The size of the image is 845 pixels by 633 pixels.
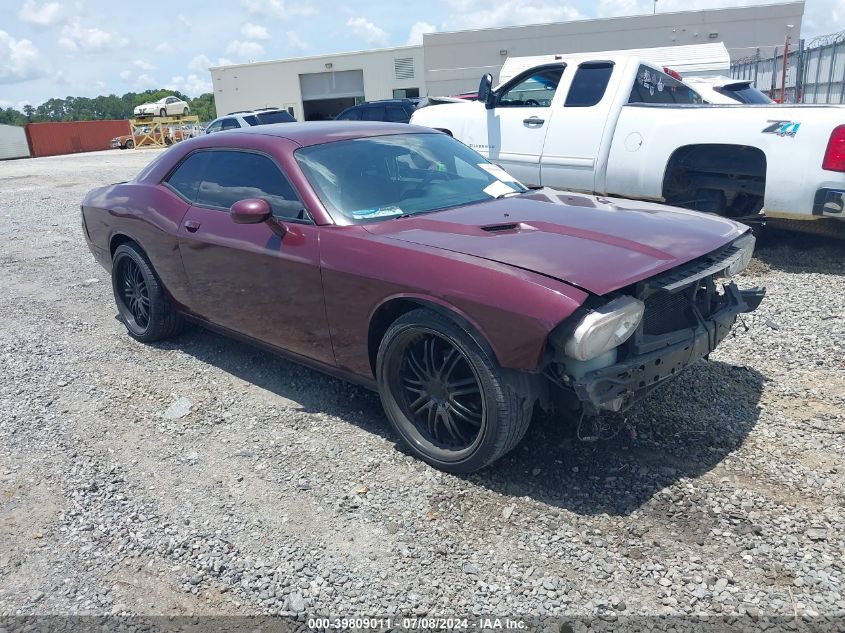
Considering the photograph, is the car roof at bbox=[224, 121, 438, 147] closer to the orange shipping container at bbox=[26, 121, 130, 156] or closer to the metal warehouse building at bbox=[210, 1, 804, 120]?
the metal warehouse building at bbox=[210, 1, 804, 120]

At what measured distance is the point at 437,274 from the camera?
3.06 metres

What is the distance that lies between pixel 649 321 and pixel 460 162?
1.83m

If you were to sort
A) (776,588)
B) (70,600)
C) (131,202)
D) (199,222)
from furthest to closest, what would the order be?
(131,202) → (199,222) → (70,600) → (776,588)

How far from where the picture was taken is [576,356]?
2.69 m

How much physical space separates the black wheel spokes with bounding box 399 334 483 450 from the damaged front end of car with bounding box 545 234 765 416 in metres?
0.40

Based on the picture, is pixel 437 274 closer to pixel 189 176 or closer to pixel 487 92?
pixel 189 176

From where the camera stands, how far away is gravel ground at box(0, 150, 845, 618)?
8.37ft

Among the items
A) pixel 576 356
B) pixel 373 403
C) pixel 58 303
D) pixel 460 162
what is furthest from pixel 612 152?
pixel 58 303

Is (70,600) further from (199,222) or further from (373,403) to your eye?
(199,222)

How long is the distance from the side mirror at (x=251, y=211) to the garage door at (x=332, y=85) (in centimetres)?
4236

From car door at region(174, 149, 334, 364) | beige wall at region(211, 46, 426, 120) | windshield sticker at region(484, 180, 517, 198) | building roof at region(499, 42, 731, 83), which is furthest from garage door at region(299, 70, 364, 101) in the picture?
windshield sticker at region(484, 180, 517, 198)

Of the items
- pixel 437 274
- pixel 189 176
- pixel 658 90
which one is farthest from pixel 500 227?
pixel 658 90

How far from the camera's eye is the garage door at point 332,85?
4400 cm

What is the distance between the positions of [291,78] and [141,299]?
43.1 metres
